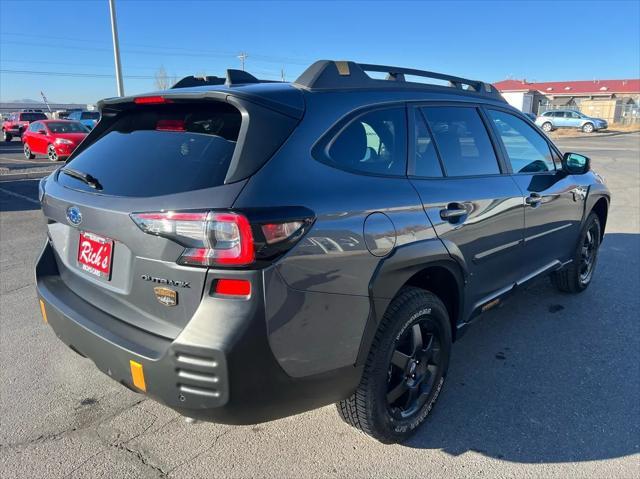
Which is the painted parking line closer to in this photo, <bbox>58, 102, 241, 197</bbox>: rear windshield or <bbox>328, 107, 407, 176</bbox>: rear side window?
<bbox>58, 102, 241, 197</bbox>: rear windshield

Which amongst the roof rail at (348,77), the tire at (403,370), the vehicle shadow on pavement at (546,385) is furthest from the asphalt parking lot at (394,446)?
the roof rail at (348,77)

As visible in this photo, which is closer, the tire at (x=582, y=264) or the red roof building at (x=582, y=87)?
the tire at (x=582, y=264)

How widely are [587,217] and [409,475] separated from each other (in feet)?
10.9

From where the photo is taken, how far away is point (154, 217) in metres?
1.96

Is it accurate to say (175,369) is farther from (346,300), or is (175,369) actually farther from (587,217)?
(587,217)

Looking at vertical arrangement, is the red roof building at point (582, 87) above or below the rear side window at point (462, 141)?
above

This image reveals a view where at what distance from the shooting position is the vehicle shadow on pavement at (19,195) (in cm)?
905

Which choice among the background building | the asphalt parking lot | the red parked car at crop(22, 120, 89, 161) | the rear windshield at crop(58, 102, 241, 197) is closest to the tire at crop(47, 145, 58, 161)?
the red parked car at crop(22, 120, 89, 161)

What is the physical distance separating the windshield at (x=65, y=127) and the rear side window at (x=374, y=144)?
18.4 m

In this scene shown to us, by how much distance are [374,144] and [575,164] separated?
8.75 ft

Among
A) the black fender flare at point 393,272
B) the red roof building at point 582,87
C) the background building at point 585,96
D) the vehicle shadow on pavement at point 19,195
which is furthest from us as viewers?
the red roof building at point 582,87

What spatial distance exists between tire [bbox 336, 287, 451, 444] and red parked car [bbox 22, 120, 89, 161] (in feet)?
56.0

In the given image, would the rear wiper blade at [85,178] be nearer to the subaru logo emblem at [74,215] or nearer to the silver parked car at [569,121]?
the subaru logo emblem at [74,215]

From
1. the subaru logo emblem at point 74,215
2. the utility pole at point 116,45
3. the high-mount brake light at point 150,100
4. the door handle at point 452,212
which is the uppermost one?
the utility pole at point 116,45
